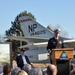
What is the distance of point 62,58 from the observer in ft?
24.0

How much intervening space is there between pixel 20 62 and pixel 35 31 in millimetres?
31715

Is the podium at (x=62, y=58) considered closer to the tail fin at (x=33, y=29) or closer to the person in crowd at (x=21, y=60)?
the person in crowd at (x=21, y=60)

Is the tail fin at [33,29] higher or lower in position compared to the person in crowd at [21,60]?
higher

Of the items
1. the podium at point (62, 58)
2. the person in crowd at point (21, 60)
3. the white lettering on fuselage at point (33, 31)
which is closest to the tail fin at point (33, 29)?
the white lettering on fuselage at point (33, 31)

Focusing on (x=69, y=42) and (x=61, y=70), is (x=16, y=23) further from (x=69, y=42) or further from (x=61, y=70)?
(x=61, y=70)

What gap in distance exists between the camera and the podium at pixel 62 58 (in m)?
7.22

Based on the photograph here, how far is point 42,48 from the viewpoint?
37625 millimetres

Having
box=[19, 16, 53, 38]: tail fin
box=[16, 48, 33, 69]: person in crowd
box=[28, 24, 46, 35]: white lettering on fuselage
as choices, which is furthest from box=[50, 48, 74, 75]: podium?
box=[28, 24, 46, 35]: white lettering on fuselage

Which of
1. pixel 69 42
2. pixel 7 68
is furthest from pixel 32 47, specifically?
pixel 7 68

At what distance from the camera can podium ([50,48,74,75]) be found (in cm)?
722

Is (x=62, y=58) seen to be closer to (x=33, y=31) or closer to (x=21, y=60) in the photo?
(x=21, y=60)

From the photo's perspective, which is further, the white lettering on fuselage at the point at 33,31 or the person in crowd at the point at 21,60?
the white lettering on fuselage at the point at 33,31

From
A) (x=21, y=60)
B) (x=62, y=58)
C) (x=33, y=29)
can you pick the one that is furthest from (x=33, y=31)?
(x=62, y=58)

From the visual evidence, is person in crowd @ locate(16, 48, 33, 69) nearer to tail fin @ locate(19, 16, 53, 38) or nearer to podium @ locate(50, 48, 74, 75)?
podium @ locate(50, 48, 74, 75)
